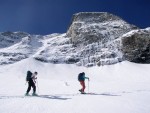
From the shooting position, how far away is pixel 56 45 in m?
88.8

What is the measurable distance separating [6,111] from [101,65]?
55.9 m

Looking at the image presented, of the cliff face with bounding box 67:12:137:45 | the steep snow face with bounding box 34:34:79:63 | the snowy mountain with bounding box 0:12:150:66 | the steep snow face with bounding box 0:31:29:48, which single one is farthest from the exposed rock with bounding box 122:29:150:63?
the steep snow face with bounding box 0:31:29:48

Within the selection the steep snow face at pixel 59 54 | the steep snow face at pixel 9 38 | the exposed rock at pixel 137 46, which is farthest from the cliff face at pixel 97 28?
the steep snow face at pixel 9 38

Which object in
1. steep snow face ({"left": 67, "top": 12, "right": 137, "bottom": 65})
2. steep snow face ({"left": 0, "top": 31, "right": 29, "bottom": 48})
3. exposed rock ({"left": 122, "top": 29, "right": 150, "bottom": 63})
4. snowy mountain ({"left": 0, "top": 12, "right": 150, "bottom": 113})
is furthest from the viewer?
steep snow face ({"left": 0, "top": 31, "right": 29, "bottom": 48})

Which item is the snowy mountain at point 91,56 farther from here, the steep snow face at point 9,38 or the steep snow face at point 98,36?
the steep snow face at point 9,38

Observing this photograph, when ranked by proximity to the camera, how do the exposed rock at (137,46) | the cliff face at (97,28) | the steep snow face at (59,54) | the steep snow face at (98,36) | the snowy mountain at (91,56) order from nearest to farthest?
1. the snowy mountain at (91,56)
2. the exposed rock at (137,46)
3. the steep snow face at (98,36)
4. the steep snow face at (59,54)
5. the cliff face at (97,28)

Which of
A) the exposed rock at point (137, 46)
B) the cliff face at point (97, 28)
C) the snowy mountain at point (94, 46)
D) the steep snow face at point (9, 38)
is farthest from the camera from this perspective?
the steep snow face at point (9, 38)

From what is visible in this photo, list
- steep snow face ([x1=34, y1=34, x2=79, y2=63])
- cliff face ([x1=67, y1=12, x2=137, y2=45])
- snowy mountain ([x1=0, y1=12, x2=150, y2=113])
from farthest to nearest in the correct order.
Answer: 1. cliff face ([x1=67, y1=12, x2=137, y2=45])
2. steep snow face ([x1=34, y1=34, x2=79, y2=63])
3. snowy mountain ([x1=0, y1=12, x2=150, y2=113])

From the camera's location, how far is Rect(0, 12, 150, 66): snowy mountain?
70.6 meters

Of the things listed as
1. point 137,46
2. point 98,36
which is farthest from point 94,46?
point 137,46

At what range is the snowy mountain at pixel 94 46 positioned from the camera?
70562mm

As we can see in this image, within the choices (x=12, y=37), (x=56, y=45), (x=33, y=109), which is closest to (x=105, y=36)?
(x=56, y=45)

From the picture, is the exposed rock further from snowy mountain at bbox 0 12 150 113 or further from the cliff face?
the cliff face

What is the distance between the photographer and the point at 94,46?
78.9 metres
